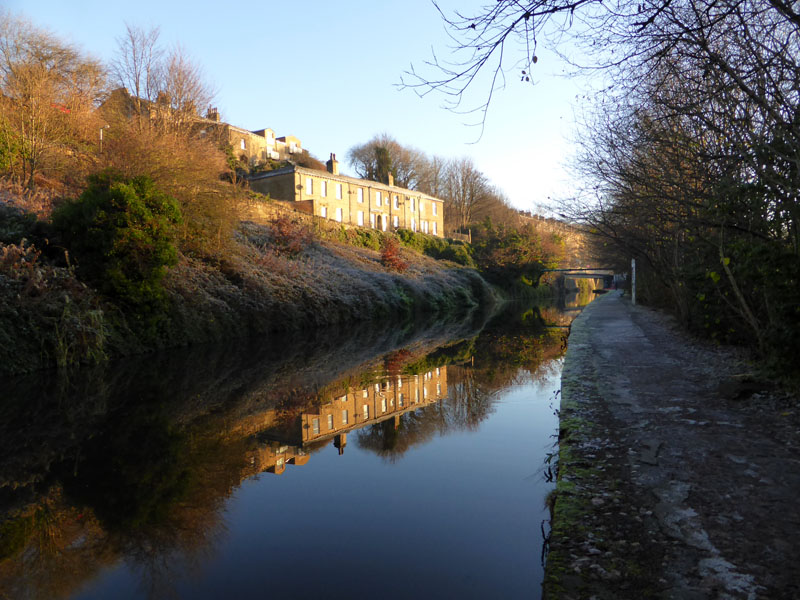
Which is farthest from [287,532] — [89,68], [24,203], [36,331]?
[89,68]

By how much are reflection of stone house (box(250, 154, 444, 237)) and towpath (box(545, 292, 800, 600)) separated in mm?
32654

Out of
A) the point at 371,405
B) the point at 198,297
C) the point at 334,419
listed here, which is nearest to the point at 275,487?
the point at 334,419

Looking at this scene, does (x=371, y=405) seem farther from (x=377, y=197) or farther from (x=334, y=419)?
(x=377, y=197)

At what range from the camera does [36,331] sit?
9.78m

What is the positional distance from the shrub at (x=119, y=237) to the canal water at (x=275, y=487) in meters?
3.80

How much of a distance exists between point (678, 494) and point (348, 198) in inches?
1773

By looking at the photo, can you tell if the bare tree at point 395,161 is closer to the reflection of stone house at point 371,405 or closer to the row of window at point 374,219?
the row of window at point 374,219

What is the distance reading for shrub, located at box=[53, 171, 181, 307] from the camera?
11734 mm

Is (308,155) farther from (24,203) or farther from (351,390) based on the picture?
(351,390)

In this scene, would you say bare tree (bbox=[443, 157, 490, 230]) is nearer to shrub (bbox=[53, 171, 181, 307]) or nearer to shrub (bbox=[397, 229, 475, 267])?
shrub (bbox=[397, 229, 475, 267])

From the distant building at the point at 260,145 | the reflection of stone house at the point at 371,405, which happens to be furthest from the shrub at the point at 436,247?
the reflection of stone house at the point at 371,405

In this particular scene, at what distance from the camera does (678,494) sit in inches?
127

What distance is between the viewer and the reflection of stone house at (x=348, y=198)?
4150 centimetres

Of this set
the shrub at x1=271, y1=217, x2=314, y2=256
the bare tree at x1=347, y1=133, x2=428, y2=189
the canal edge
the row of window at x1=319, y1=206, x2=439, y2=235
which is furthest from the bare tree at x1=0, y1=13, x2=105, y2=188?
the bare tree at x1=347, y1=133, x2=428, y2=189
